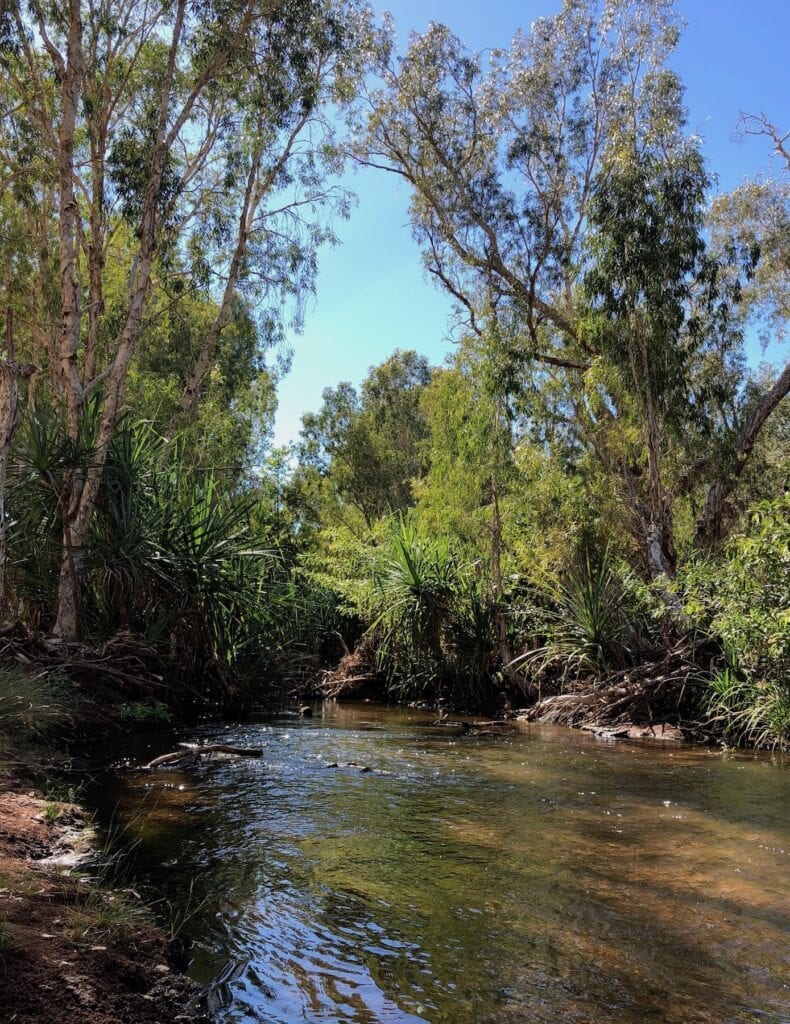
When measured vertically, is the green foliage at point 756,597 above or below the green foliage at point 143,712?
above

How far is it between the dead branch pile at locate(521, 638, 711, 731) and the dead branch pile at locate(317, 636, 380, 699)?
5.34 meters

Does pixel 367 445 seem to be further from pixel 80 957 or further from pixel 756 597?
pixel 80 957

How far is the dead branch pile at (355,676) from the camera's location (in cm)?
1648

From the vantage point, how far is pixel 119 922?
9.91ft

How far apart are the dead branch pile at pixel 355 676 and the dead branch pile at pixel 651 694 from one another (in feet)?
17.5

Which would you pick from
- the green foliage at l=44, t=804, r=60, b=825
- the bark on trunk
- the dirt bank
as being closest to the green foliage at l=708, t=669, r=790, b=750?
the green foliage at l=44, t=804, r=60, b=825

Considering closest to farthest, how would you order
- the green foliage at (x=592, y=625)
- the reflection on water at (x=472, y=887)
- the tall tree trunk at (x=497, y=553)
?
the reflection on water at (x=472, y=887), the green foliage at (x=592, y=625), the tall tree trunk at (x=497, y=553)

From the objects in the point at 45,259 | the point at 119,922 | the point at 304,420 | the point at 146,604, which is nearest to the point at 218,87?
the point at 45,259

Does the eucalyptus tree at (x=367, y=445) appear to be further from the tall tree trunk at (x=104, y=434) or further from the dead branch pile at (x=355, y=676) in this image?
the tall tree trunk at (x=104, y=434)

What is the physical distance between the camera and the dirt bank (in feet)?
7.77

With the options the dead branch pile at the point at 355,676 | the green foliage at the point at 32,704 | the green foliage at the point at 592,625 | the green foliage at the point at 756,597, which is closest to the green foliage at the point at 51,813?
the green foliage at the point at 32,704

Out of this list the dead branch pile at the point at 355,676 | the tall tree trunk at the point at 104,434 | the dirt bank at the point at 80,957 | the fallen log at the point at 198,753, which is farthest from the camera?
the dead branch pile at the point at 355,676

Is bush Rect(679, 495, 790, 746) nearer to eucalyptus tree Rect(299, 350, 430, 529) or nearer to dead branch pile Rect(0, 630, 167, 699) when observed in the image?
dead branch pile Rect(0, 630, 167, 699)

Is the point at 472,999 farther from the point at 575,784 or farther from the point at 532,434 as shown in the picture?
the point at 532,434
